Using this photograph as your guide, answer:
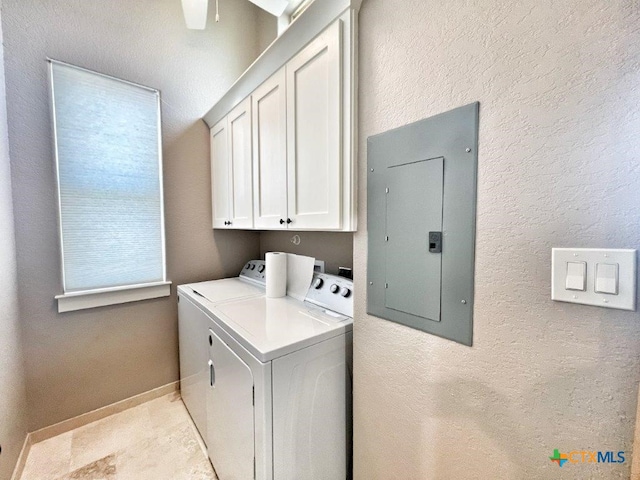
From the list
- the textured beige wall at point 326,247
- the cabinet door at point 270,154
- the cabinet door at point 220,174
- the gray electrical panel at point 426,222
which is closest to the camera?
the gray electrical panel at point 426,222

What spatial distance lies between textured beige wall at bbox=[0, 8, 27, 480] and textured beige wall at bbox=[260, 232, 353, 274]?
1565 mm

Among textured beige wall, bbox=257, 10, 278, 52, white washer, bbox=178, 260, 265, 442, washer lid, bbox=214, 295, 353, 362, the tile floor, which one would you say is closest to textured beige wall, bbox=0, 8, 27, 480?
the tile floor

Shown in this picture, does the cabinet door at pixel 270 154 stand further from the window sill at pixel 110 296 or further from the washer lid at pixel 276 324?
the window sill at pixel 110 296

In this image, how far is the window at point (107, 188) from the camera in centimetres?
165

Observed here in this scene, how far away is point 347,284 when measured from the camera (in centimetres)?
135

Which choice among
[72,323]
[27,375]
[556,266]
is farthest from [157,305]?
[556,266]

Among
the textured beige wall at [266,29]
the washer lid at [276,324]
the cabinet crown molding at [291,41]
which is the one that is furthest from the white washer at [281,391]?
the textured beige wall at [266,29]

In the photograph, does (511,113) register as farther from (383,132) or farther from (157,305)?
(157,305)

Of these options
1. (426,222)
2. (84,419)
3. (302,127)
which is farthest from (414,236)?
(84,419)

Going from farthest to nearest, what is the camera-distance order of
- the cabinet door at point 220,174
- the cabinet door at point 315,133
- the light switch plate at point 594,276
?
1. the cabinet door at point 220,174
2. the cabinet door at point 315,133
3. the light switch plate at point 594,276

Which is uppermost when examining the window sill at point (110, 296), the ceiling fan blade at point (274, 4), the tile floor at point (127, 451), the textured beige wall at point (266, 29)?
the textured beige wall at point (266, 29)

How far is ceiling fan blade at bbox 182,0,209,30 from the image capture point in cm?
165

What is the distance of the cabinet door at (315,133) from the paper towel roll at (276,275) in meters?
0.41

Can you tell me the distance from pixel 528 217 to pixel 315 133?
869mm
